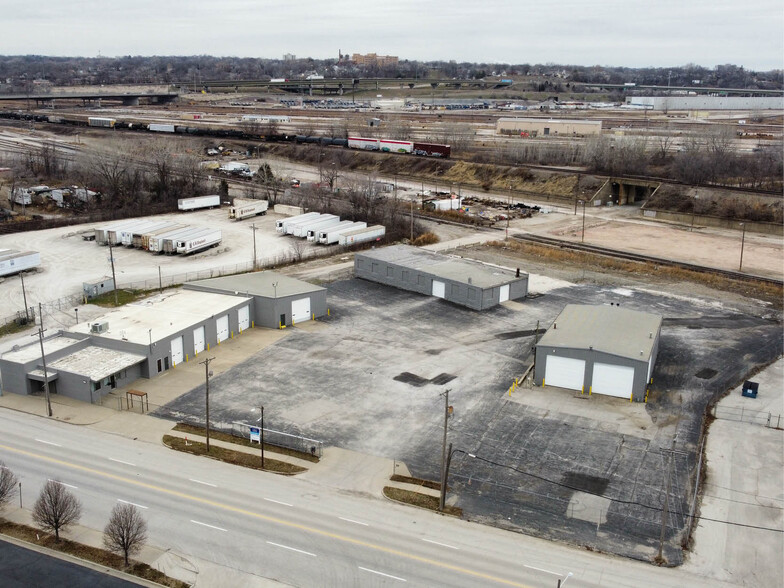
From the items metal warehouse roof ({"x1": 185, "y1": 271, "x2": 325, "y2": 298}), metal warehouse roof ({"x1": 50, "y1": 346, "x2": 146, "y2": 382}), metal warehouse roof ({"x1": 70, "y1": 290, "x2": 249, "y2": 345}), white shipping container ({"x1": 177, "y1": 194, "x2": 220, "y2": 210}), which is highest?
white shipping container ({"x1": 177, "y1": 194, "x2": 220, "y2": 210})

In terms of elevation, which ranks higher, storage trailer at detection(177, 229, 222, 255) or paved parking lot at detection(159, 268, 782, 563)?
storage trailer at detection(177, 229, 222, 255)

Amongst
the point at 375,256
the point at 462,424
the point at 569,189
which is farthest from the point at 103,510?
the point at 569,189

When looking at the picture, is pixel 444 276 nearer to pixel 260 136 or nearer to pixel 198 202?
pixel 198 202

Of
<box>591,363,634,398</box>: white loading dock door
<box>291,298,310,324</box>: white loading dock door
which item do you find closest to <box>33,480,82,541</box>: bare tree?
<box>291,298,310,324</box>: white loading dock door

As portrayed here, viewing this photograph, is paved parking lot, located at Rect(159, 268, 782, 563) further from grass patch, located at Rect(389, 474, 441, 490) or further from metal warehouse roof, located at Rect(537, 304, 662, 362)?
metal warehouse roof, located at Rect(537, 304, 662, 362)

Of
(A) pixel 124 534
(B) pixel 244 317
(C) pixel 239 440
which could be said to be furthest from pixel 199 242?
(A) pixel 124 534

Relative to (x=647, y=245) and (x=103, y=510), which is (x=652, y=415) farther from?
(x=647, y=245)

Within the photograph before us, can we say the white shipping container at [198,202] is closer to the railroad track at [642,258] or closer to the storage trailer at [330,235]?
the storage trailer at [330,235]
